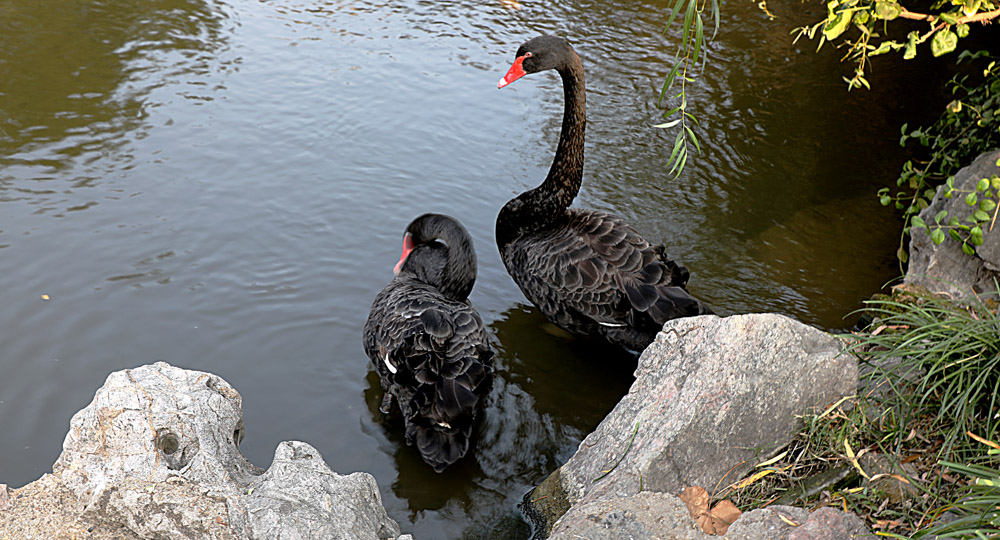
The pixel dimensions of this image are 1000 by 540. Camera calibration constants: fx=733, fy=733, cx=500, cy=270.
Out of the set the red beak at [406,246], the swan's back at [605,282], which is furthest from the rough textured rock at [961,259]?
the red beak at [406,246]

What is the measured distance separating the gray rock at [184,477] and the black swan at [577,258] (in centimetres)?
195

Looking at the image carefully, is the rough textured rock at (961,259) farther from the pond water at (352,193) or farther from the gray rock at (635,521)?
the gray rock at (635,521)

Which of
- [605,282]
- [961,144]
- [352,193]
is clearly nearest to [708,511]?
[605,282]

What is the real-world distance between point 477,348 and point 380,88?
14.9 feet

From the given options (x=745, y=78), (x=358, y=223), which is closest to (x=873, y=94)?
(x=745, y=78)

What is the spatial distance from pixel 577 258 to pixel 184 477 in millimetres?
2550

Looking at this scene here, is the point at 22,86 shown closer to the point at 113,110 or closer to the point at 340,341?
the point at 113,110

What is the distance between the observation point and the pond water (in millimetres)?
4047

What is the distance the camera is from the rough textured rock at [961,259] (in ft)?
12.5

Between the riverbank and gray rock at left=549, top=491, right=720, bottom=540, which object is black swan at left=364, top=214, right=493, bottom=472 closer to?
the riverbank

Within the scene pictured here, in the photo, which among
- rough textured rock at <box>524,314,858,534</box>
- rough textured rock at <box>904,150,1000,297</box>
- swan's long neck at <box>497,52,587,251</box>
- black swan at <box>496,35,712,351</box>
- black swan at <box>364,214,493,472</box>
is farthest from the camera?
swan's long neck at <box>497,52,587,251</box>

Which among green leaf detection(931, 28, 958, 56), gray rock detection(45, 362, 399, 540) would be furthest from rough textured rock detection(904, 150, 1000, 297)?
gray rock detection(45, 362, 399, 540)

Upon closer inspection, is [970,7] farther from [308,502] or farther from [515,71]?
[308,502]

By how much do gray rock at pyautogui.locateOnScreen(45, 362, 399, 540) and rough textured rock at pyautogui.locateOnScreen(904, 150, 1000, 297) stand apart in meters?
3.21
